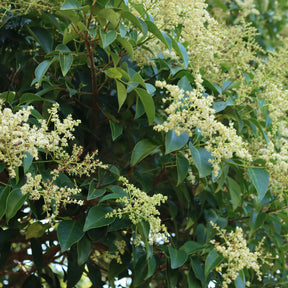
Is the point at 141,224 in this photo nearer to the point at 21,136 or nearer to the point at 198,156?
the point at 198,156

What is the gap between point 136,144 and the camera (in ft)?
4.11

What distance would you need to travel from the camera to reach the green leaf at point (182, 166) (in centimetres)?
121

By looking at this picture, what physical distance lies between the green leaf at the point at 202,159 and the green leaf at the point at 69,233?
379 mm

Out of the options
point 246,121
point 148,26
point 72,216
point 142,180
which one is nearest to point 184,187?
point 142,180

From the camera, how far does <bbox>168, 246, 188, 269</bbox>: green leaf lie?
4.06ft

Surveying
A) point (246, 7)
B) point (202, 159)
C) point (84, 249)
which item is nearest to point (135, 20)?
point (202, 159)

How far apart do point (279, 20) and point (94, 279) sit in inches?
72.6

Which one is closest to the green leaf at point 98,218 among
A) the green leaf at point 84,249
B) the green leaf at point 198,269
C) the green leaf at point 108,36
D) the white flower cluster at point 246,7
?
the green leaf at point 84,249

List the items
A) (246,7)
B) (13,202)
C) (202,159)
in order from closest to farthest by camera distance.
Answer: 1. (13,202)
2. (202,159)
3. (246,7)

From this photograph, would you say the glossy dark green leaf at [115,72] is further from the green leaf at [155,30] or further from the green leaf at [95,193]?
the green leaf at [95,193]

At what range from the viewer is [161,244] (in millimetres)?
1381

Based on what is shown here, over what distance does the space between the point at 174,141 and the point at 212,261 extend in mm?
371

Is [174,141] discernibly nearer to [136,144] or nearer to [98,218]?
[136,144]

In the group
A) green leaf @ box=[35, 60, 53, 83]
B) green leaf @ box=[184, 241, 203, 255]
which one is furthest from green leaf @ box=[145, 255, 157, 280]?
green leaf @ box=[35, 60, 53, 83]
